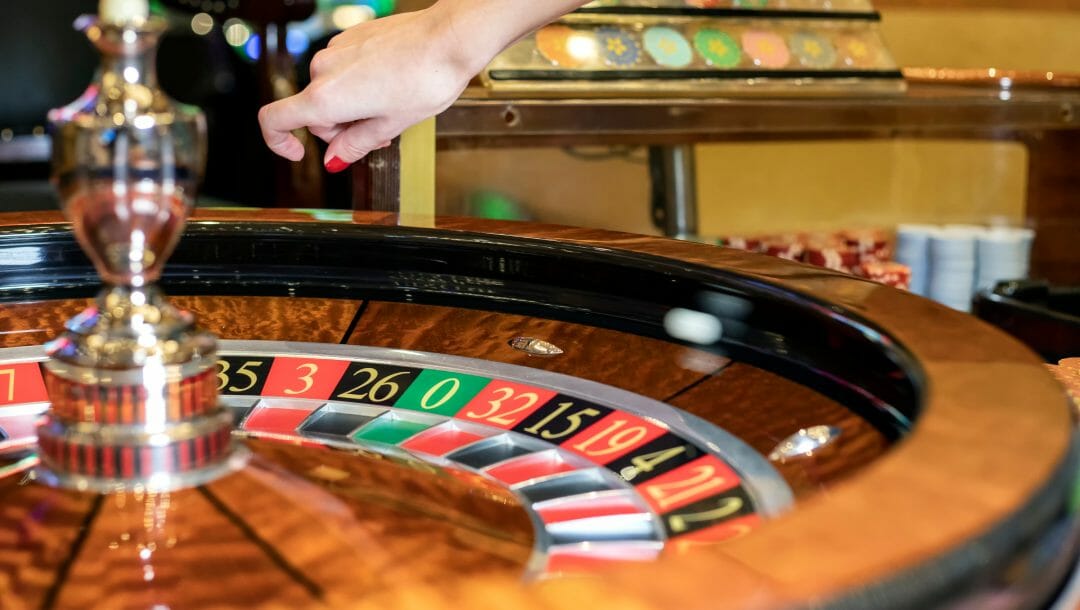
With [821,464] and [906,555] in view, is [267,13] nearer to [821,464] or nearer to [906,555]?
[821,464]

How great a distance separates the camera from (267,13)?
340 cm

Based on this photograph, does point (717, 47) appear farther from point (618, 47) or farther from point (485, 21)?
point (485, 21)

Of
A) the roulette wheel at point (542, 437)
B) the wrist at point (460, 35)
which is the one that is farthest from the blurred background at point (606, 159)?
the roulette wheel at point (542, 437)

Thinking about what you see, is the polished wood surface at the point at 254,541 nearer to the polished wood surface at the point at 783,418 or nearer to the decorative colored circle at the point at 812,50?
the polished wood surface at the point at 783,418

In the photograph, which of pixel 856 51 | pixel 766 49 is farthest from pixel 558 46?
pixel 856 51

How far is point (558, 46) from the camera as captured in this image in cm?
260

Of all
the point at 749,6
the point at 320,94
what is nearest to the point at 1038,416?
the point at 320,94

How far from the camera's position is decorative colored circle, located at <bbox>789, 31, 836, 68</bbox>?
2.93m

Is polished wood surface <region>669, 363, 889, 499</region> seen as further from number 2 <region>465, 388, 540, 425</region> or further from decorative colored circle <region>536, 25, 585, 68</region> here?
decorative colored circle <region>536, 25, 585, 68</region>

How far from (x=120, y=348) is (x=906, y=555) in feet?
1.52

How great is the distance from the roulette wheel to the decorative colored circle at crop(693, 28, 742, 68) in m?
1.61

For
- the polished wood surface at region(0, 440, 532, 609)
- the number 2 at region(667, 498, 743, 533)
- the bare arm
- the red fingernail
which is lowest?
the number 2 at region(667, 498, 743, 533)

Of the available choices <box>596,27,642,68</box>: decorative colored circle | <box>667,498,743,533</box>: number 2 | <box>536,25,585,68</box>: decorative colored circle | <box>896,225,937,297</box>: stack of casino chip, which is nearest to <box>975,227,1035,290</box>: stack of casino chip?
<box>896,225,937,297</box>: stack of casino chip

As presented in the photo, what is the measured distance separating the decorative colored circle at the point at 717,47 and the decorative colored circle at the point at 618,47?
0.57 feet
